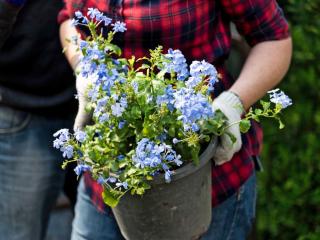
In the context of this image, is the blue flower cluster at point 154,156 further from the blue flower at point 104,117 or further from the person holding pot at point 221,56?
the person holding pot at point 221,56

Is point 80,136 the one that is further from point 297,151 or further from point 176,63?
point 297,151

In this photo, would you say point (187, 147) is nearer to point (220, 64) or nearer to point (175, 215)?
point (175, 215)

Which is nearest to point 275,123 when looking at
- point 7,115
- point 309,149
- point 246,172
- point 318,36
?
point 309,149

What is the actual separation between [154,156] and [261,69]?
522 mm

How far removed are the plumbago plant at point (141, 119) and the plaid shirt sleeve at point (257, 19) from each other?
1.05 ft

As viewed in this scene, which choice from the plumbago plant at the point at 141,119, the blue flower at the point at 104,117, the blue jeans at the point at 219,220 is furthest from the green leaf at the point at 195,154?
the blue jeans at the point at 219,220

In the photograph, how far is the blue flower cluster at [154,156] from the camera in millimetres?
1631

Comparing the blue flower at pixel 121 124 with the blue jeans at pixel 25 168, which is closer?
the blue flower at pixel 121 124

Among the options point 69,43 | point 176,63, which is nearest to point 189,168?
point 176,63

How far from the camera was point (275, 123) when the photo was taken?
2898 mm

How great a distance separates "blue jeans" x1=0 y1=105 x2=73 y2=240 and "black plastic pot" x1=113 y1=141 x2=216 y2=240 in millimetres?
652

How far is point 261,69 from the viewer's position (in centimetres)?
202

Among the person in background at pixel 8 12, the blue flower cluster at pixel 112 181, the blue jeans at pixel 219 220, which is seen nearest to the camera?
the blue flower cluster at pixel 112 181

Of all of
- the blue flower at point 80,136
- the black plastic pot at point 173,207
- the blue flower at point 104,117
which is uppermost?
the blue flower at point 104,117
